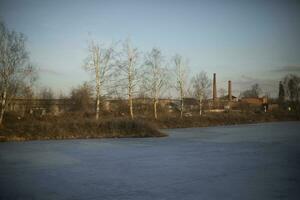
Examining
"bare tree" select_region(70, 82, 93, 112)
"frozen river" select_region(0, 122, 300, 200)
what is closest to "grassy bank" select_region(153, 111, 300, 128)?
"bare tree" select_region(70, 82, 93, 112)

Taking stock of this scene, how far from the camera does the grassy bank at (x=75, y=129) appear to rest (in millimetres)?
19766

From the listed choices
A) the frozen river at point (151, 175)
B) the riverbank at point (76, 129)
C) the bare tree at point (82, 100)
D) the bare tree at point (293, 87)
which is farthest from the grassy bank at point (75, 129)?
the bare tree at point (293, 87)

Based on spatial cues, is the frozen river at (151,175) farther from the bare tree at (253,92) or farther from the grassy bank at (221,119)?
the bare tree at (253,92)

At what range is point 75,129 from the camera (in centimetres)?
2178

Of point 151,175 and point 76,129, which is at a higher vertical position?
point 76,129

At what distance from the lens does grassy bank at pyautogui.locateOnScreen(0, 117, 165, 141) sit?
1977 centimetres

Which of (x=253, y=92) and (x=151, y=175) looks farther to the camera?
(x=253, y=92)

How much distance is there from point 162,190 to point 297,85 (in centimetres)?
7402

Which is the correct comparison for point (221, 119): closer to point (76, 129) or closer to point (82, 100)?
point (82, 100)

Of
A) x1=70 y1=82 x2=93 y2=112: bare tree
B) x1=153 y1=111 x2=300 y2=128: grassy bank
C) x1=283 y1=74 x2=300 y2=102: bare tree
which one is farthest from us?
x1=283 y1=74 x2=300 y2=102: bare tree

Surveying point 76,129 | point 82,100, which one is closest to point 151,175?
point 76,129

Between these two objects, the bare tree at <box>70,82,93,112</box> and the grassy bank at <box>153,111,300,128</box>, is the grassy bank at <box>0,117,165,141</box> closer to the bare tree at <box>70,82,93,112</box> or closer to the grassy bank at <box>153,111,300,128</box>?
the grassy bank at <box>153,111,300,128</box>

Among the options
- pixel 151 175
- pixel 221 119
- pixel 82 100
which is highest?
pixel 82 100

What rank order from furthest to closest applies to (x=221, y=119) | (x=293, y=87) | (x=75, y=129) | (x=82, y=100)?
(x=293, y=87) → (x=82, y=100) → (x=221, y=119) → (x=75, y=129)
